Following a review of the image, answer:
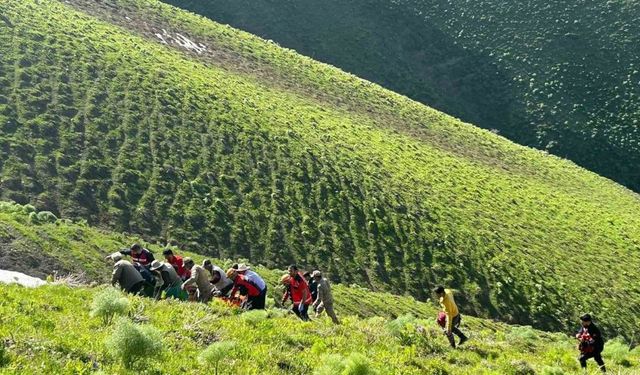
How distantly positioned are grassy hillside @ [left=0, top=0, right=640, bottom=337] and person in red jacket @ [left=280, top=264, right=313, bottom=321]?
38.3ft

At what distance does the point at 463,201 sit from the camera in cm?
4597

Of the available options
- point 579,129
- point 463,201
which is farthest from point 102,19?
point 579,129

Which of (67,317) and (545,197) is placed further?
(545,197)

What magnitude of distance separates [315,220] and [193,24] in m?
37.0

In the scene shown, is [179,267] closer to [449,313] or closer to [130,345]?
[449,313]

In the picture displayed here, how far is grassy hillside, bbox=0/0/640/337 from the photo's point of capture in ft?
105

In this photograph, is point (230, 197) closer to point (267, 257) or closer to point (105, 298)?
point (267, 257)

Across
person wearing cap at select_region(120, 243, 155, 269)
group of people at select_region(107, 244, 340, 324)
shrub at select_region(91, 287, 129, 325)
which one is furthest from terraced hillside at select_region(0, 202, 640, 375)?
person wearing cap at select_region(120, 243, 155, 269)

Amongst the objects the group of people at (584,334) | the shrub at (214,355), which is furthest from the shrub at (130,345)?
the group of people at (584,334)

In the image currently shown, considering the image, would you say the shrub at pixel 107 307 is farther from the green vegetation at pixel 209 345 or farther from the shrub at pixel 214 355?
the shrub at pixel 214 355

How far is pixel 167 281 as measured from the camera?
18422 millimetres

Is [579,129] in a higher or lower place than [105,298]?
higher

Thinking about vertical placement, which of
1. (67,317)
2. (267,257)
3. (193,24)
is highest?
(193,24)

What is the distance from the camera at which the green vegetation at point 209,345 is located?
33.9 feet
